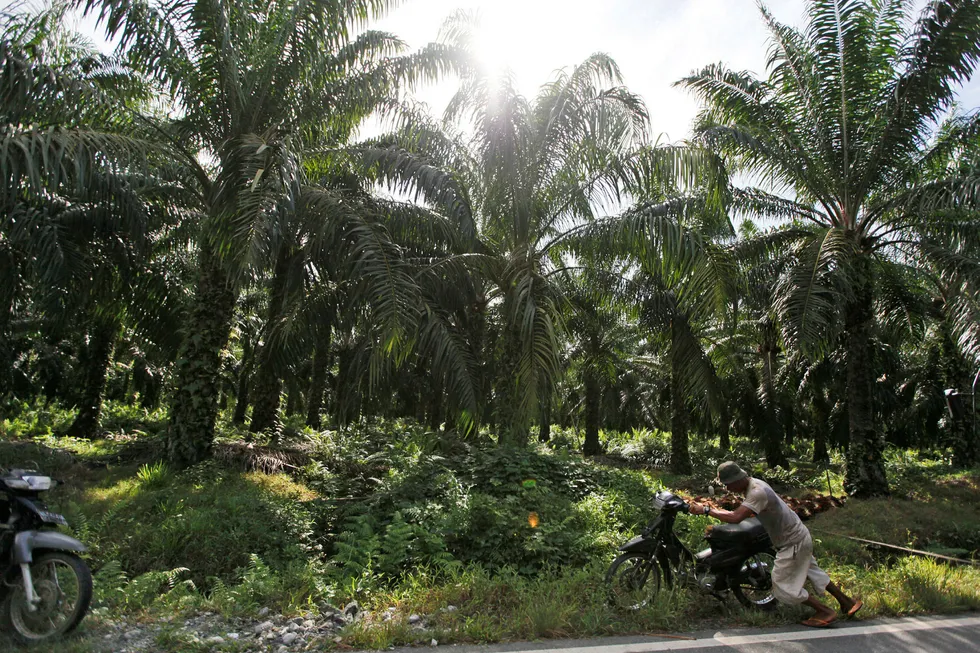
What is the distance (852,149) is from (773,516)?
33.8 feet

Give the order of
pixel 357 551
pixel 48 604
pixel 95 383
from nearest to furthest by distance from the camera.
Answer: pixel 48 604 → pixel 357 551 → pixel 95 383

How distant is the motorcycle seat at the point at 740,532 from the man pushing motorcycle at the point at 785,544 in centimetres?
11

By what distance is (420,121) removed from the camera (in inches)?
496

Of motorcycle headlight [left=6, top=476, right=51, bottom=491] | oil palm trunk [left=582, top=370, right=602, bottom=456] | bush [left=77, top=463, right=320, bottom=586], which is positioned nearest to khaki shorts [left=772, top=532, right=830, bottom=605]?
bush [left=77, top=463, right=320, bottom=586]

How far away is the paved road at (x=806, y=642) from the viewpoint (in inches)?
176

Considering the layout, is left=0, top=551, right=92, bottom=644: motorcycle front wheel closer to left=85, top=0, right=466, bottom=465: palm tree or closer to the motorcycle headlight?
the motorcycle headlight

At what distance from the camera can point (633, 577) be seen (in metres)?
5.54

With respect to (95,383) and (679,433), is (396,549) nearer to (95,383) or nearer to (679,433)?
(95,383)

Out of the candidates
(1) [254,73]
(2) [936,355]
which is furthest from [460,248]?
(2) [936,355]

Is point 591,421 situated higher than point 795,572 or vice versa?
point 591,421

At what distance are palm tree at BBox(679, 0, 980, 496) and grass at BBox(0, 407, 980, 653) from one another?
12.4 ft

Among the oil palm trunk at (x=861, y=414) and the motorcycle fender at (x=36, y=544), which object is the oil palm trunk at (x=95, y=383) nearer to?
the motorcycle fender at (x=36, y=544)

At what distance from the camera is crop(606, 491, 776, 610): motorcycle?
5469mm

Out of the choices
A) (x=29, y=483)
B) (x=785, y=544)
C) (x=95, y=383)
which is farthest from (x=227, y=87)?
(x=95, y=383)
